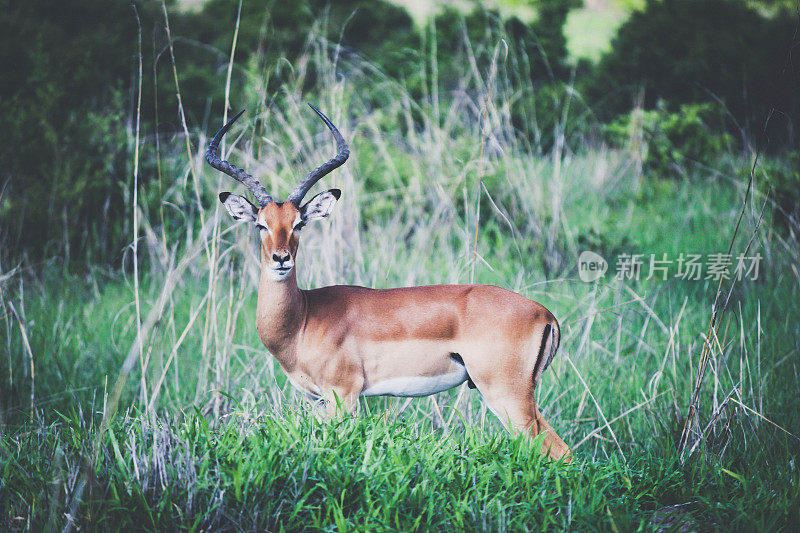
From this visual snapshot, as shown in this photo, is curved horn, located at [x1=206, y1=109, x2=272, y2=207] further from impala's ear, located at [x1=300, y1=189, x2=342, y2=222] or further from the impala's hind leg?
the impala's hind leg

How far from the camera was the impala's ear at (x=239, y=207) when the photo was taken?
120 inches

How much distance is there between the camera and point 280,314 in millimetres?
3146

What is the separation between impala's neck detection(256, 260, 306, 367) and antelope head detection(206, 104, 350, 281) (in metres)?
0.07

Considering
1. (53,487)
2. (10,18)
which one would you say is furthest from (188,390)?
(10,18)

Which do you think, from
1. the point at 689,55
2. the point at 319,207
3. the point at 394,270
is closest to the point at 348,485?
the point at 319,207

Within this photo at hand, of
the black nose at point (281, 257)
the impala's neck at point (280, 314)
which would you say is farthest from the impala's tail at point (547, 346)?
the black nose at point (281, 257)

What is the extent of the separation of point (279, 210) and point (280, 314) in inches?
19.2

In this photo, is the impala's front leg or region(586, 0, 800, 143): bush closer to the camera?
the impala's front leg

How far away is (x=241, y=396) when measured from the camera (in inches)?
165

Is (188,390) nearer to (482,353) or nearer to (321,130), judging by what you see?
(482,353)

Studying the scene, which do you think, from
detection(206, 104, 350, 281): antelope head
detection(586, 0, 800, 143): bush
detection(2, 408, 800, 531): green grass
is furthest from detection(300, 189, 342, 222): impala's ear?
detection(586, 0, 800, 143): bush

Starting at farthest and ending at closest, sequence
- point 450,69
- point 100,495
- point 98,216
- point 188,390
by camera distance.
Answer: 1. point 450,69
2. point 98,216
3. point 188,390
4. point 100,495

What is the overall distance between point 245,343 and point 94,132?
3.51 m

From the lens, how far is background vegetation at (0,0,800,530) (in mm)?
2863
